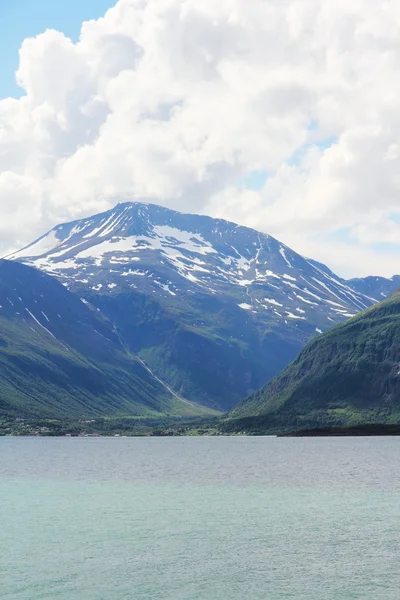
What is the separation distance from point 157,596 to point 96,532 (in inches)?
1197

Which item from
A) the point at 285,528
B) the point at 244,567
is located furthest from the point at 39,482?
the point at 244,567

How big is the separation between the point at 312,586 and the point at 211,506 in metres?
47.6

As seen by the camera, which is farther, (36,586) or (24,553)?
(24,553)

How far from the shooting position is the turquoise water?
6128cm

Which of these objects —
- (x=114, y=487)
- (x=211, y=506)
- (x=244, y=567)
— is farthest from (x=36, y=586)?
(x=114, y=487)

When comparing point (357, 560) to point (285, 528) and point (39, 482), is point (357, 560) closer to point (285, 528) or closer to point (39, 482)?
point (285, 528)

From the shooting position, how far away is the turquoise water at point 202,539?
6128cm

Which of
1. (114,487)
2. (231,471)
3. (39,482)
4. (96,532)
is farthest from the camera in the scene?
(231,471)

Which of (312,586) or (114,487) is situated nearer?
(312,586)

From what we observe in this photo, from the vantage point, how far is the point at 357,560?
7038 centimetres

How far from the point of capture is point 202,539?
269ft

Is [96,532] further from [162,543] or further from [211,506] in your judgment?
[211,506]

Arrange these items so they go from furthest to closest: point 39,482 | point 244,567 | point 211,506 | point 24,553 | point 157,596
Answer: point 39,482 < point 211,506 < point 24,553 < point 244,567 < point 157,596

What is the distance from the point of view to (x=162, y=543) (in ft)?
261
